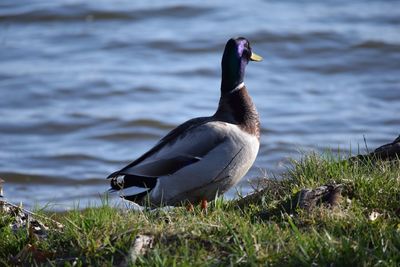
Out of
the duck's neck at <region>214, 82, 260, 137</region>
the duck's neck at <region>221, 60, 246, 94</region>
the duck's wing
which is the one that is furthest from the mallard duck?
the duck's neck at <region>221, 60, 246, 94</region>

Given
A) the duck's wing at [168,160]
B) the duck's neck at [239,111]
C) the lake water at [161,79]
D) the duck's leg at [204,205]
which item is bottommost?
the lake water at [161,79]

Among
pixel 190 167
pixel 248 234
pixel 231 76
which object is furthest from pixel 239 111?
pixel 248 234

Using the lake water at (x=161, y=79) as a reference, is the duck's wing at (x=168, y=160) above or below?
above

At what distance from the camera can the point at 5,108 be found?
12.7 metres

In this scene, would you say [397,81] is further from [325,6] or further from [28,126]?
[28,126]

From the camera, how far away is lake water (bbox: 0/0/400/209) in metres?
10.9

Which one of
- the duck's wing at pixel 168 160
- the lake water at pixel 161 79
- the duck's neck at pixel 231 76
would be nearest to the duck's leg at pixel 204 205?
the duck's wing at pixel 168 160

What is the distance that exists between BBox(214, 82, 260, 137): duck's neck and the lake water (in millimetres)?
2579

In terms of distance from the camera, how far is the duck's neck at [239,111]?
6125 mm

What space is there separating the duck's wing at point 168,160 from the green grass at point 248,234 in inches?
29.4

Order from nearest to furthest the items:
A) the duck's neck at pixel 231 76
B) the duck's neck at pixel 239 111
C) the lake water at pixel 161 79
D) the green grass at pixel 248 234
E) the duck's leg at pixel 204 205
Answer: the green grass at pixel 248 234 < the duck's leg at pixel 204 205 < the duck's neck at pixel 239 111 < the duck's neck at pixel 231 76 < the lake water at pixel 161 79

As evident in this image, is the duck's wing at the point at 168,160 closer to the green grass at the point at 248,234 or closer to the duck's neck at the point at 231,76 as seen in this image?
the duck's neck at the point at 231,76

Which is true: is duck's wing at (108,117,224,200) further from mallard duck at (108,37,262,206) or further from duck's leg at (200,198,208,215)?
duck's leg at (200,198,208,215)

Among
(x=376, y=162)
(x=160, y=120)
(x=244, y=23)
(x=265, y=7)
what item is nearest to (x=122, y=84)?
(x=160, y=120)
